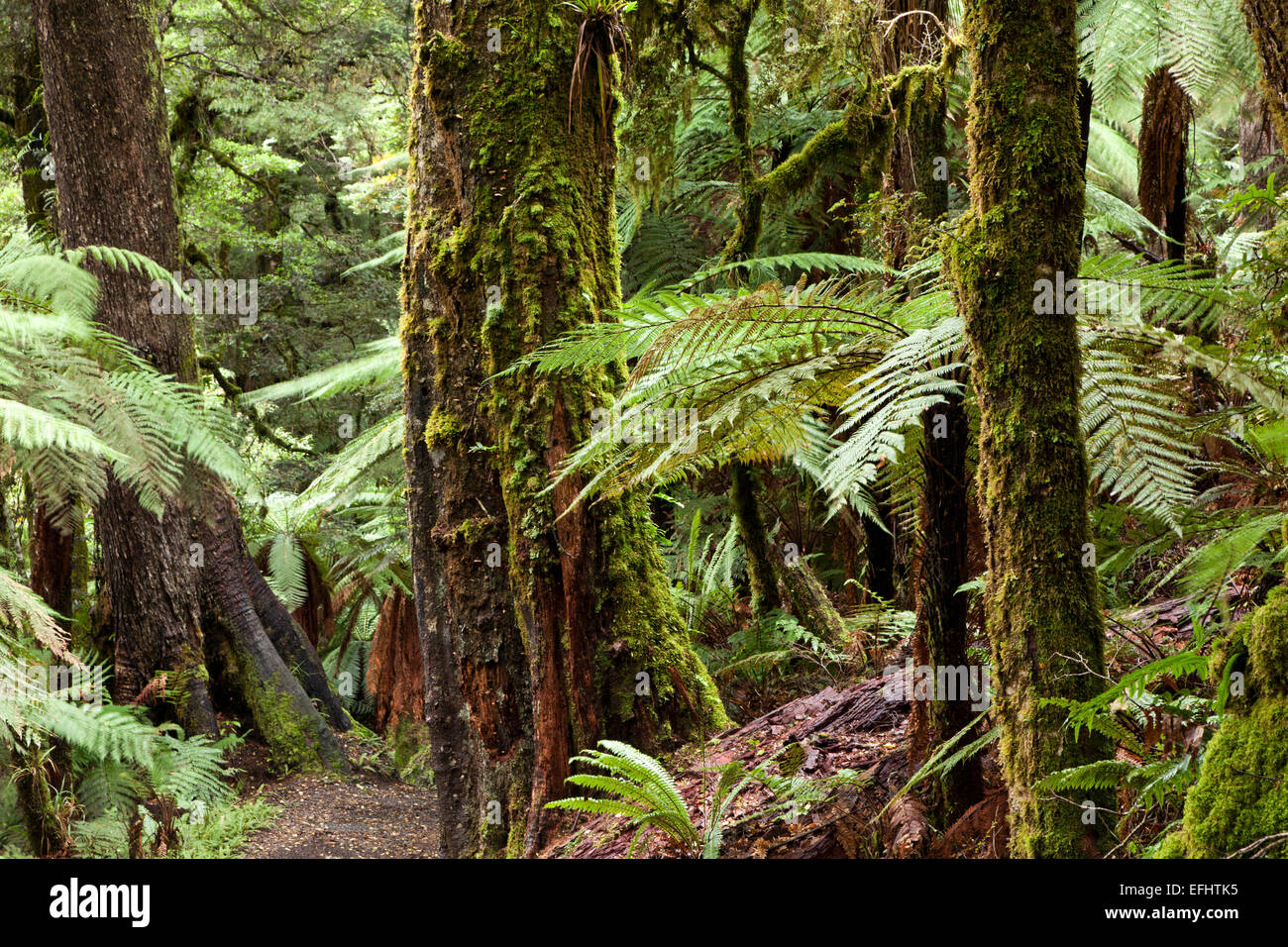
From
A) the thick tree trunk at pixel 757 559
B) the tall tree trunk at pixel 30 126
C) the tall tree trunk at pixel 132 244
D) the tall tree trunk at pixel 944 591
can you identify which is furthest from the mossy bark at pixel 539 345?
the tall tree trunk at pixel 30 126

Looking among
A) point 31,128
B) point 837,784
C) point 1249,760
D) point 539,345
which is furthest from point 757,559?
point 31,128

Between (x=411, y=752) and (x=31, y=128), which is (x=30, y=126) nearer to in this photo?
(x=31, y=128)

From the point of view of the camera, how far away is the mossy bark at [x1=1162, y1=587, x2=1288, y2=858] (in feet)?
5.04

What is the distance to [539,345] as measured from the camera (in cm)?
321

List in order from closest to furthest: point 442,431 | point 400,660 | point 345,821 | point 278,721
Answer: point 442,431, point 345,821, point 278,721, point 400,660

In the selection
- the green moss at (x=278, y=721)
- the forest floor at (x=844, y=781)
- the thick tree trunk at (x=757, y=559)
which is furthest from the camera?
the green moss at (x=278, y=721)

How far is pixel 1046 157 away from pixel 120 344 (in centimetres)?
410

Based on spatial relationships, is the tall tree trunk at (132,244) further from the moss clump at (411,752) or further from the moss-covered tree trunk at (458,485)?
the moss-covered tree trunk at (458,485)

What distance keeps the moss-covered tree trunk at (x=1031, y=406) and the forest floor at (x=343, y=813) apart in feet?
11.9

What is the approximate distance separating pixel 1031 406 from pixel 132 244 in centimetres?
543

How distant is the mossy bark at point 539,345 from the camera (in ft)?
10.4

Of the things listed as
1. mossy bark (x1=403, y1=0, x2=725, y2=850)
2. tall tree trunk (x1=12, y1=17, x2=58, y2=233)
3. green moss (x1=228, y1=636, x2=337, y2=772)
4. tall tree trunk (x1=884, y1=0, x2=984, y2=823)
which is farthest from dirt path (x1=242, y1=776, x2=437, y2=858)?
tall tree trunk (x1=12, y1=17, x2=58, y2=233)

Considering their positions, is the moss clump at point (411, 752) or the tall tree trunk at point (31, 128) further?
the tall tree trunk at point (31, 128)

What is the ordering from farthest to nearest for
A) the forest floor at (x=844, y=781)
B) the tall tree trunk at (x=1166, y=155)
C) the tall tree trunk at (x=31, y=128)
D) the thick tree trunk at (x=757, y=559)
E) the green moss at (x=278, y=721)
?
the tall tree trunk at (x=31, y=128) → the green moss at (x=278, y=721) → the thick tree trunk at (x=757, y=559) → the tall tree trunk at (x=1166, y=155) → the forest floor at (x=844, y=781)
